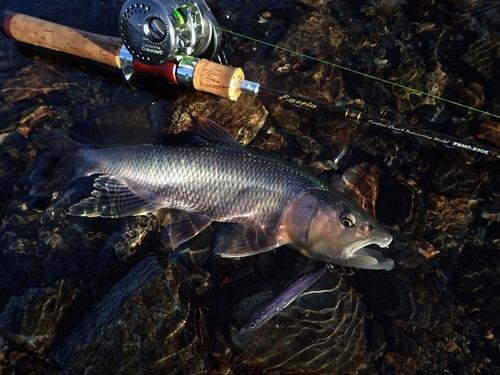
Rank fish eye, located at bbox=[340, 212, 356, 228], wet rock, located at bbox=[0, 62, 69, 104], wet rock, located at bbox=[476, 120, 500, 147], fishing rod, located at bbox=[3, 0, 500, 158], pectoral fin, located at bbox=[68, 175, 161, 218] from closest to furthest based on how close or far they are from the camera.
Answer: fish eye, located at bbox=[340, 212, 356, 228] < fishing rod, located at bbox=[3, 0, 500, 158] < pectoral fin, located at bbox=[68, 175, 161, 218] < wet rock, located at bbox=[476, 120, 500, 147] < wet rock, located at bbox=[0, 62, 69, 104]

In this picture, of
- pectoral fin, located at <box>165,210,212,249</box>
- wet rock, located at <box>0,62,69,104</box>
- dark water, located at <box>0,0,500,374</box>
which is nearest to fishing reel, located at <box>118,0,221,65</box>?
dark water, located at <box>0,0,500,374</box>

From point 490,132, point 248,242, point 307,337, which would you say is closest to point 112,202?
point 248,242

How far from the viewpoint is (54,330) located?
12.2ft

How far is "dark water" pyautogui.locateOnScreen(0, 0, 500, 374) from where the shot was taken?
12.1ft

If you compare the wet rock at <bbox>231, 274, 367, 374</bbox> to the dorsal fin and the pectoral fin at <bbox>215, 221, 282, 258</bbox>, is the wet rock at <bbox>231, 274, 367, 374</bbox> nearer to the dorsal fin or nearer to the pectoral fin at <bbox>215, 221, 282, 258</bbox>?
the pectoral fin at <bbox>215, 221, 282, 258</bbox>

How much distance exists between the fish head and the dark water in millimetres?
655

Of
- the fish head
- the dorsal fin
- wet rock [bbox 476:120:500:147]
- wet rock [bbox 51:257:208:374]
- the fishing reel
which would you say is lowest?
wet rock [bbox 51:257:208:374]

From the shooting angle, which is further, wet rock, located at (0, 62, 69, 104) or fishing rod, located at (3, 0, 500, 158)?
wet rock, located at (0, 62, 69, 104)

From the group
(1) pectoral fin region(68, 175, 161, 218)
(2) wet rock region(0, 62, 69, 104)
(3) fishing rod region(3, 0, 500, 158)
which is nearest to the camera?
(3) fishing rod region(3, 0, 500, 158)

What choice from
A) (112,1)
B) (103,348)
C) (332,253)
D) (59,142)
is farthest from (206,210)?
(112,1)

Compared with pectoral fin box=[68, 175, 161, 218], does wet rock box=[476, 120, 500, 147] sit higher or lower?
higher

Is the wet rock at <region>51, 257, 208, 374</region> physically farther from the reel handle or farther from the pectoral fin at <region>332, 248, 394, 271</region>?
the reel handle

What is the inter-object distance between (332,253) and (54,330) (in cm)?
302

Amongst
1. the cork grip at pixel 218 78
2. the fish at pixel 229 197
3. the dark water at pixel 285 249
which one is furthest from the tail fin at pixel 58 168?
the cork grip at pixel 218 78
